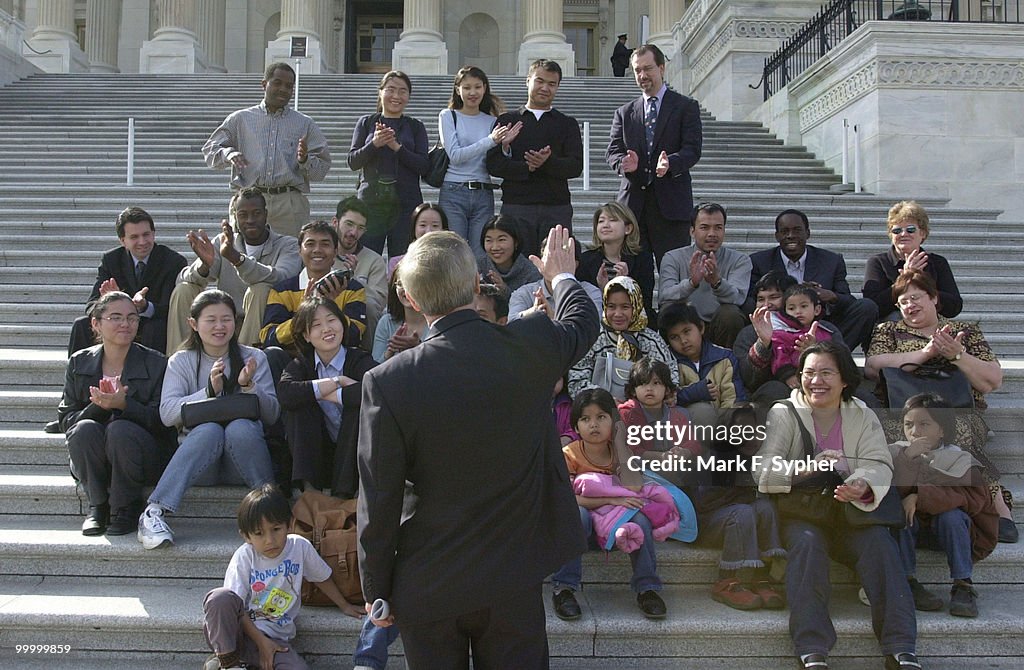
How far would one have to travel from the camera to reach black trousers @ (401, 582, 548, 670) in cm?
295

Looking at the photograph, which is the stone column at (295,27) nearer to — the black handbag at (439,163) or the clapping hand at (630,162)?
the black handbag at (439,163)

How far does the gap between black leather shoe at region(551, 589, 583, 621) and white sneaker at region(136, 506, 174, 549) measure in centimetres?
201

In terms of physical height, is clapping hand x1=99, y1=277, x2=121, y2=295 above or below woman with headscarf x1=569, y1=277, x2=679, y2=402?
above

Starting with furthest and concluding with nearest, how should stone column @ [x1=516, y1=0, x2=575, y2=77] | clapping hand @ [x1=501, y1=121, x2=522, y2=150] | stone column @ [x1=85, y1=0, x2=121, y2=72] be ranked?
1. stone column @ [x1=85, y1=0, x2=121, y2=72]
2. stone column @ [x1=516, y1=0, x2=575, y2=77]
3. clapping hand @ [x1=501, y1=121, x2=522, y2=150]

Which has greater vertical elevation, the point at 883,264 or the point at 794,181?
the point at 794,181

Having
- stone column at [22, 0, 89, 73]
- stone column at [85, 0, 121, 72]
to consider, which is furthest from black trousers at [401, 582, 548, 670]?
stone column at [85, 0, 121, 72]

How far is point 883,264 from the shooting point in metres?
6.32

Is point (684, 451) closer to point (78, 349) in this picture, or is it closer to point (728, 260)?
point (728, 260)

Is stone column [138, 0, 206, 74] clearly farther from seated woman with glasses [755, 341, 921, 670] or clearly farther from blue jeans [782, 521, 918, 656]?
blue jeans [782, 521, 918, 656]

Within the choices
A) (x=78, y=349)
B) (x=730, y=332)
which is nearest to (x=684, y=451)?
(x=730, y=332)

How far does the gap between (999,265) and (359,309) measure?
21.6 ft

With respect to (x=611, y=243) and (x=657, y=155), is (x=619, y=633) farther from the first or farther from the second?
(x=657, y=155)

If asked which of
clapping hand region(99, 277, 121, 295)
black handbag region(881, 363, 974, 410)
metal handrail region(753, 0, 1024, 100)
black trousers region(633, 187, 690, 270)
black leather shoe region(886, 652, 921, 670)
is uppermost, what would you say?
metal handrail region(753, 0, 1024, 100)

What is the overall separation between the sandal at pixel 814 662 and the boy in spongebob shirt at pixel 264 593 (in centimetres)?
205
